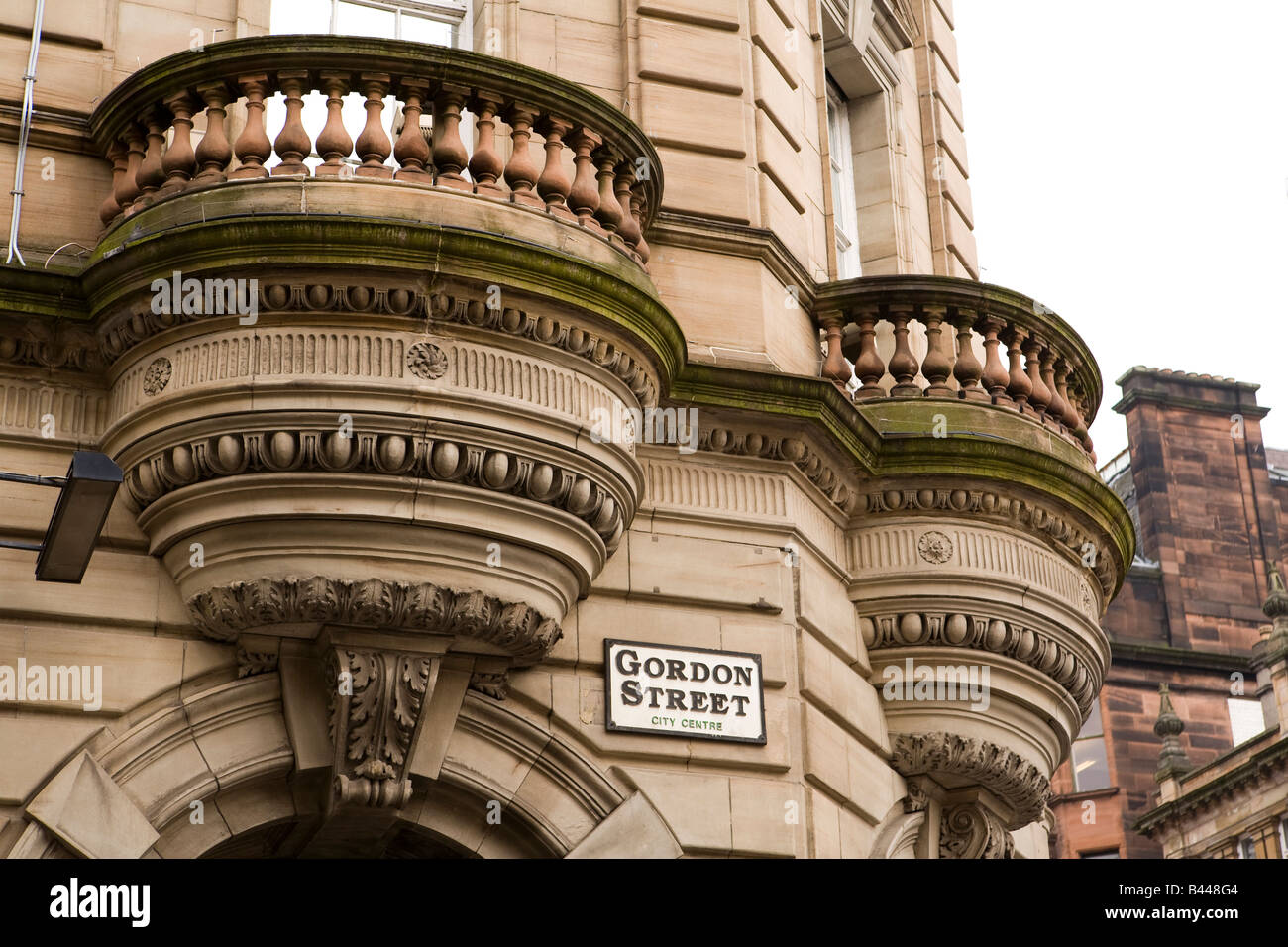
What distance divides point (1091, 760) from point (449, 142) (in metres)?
47.8

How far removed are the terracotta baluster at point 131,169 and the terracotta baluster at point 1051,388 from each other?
6547mm

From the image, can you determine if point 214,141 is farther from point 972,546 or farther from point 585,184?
point 972,546

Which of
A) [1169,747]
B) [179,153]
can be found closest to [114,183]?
[179,153]

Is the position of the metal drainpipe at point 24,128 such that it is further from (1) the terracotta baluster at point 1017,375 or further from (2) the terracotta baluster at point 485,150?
(1) the terracotta baluster at point 1017,375

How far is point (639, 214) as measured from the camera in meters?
13.2

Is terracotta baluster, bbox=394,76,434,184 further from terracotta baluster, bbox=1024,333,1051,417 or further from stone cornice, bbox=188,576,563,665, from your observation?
terracotta baluster, bbox=1024,333,1051,417

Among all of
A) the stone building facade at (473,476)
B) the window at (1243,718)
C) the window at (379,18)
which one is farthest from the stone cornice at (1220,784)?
the window at (379,18)

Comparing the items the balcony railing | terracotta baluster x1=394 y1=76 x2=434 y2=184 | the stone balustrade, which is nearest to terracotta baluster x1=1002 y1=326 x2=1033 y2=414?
the stone balustrade

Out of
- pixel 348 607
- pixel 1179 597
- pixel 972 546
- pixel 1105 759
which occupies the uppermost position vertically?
pixel 1179 597

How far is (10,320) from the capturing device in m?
11.6

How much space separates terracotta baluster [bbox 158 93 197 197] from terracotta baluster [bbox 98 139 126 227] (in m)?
0.39

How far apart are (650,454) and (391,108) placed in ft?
11.1
